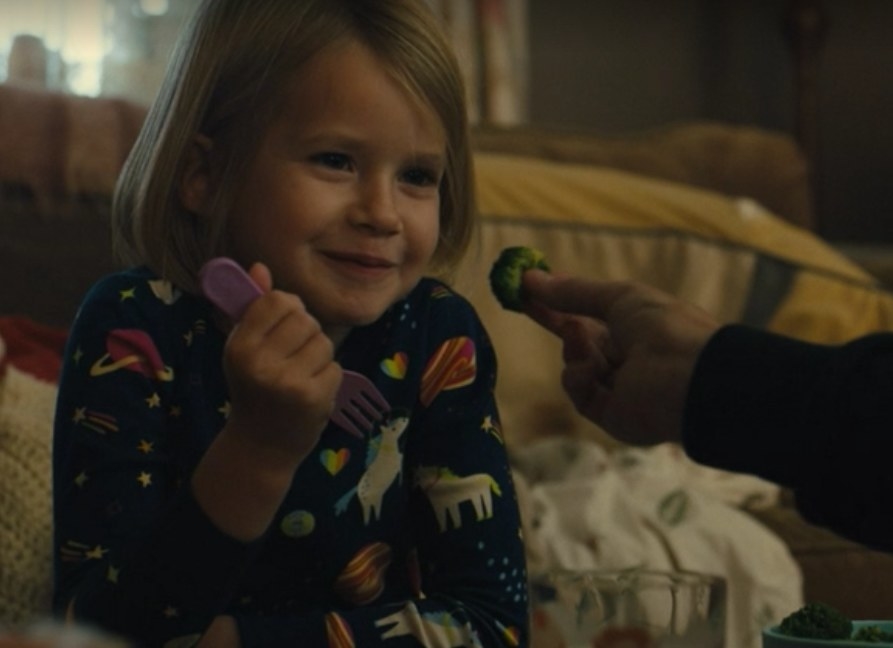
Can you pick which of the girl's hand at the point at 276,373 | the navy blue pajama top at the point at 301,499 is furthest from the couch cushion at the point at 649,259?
the girl's hand at the point at 276,373

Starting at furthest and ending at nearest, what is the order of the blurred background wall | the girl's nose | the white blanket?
the blurred background wall < the white blanket < the girl's nose

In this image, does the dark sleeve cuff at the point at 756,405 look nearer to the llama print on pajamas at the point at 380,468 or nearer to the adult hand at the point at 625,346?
the adult hand at the point at 625,346

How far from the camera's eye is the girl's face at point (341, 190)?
3.40ft

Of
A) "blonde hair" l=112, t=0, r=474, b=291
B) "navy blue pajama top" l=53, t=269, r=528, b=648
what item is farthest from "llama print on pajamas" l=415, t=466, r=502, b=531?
"blonde hair" l=112, t=0, r=474, b=291

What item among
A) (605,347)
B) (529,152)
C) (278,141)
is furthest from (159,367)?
(529,152)

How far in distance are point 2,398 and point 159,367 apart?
1.70 feet

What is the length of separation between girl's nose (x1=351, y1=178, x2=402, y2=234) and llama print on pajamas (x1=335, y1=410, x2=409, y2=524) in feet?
0.46

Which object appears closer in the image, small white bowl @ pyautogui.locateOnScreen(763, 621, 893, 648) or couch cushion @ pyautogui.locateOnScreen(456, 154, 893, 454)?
small white bowl @ pyautogui.locateOnScreen(763, 621, 893, 648)

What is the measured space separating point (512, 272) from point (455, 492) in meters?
0.16

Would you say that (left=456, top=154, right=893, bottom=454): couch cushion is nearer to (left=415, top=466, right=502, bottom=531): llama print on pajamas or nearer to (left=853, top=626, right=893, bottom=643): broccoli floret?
(left=415, top=466, right=502, bottom=531): llama print on pajamas

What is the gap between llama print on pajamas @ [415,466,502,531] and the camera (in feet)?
3.54

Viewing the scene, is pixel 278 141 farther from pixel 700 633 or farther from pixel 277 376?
pixel 700 633

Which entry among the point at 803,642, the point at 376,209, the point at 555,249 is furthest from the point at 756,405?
the point at 555,249

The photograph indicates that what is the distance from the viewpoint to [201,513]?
857 mm
